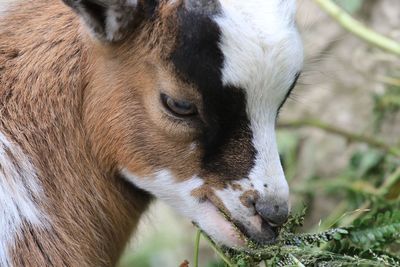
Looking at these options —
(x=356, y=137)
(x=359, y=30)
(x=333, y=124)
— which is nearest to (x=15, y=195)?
(x=359, y=30)

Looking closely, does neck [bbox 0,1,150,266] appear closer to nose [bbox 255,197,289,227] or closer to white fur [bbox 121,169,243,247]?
white fur [bbox 121,169,243,247]

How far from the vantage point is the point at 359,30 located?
4.77m

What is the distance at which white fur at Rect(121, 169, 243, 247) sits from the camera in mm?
3293

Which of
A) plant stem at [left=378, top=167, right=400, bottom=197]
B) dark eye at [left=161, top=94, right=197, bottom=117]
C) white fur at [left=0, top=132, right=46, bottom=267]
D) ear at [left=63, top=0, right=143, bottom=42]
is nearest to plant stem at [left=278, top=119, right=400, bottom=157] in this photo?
plant stem at [left=378, top=167, right=400, bottom=197]

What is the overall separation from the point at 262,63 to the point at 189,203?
0.61m

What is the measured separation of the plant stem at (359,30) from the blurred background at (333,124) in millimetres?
466

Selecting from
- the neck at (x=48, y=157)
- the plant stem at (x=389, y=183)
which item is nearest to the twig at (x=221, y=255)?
the neck at (x=48, y=157)

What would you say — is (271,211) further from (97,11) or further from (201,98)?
(97,11)

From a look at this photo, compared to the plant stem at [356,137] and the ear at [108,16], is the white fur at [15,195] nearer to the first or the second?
the ear at [108,16]

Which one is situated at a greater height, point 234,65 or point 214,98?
point 234,65

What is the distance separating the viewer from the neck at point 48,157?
3369 millimetres

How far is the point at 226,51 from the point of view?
123 inches

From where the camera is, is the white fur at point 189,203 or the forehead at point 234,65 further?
the white fur at point 189,203

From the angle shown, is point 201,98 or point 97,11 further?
point 97,11
